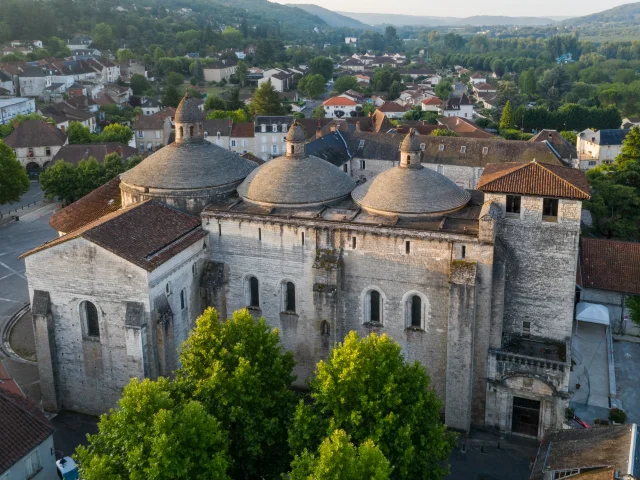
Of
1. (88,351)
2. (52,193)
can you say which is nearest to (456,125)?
(52,193)

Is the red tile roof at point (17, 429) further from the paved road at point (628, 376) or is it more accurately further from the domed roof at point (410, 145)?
the paved road at point (628, 376)

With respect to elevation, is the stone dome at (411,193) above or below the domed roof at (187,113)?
below

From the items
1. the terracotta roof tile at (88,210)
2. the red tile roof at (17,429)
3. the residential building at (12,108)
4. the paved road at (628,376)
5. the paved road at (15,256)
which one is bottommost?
the paved road at (628,376)

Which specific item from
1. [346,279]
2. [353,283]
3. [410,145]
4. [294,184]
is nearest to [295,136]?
[294,184]

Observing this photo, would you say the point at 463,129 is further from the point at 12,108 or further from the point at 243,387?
the point at 243,387

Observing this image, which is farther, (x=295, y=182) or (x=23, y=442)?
(x=295, y=182)

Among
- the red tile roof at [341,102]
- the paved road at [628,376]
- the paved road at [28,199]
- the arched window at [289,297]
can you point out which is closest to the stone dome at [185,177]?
the arched window at [289,297]
